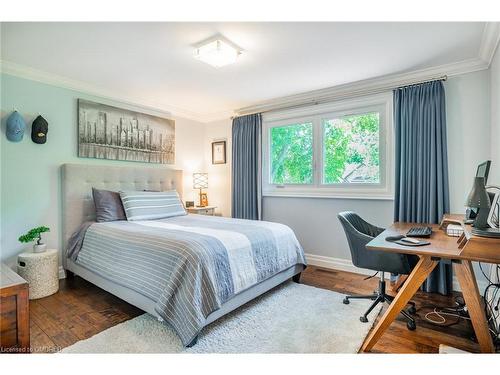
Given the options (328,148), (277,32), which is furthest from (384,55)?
(328,148)

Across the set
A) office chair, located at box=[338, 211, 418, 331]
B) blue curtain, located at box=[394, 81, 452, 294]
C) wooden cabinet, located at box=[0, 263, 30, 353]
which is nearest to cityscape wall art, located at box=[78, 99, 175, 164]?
wooden cabinet, located at box=[0, 263, 30, 353]

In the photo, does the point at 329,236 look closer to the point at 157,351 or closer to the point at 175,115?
the point at 157,351

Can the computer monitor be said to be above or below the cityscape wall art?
below

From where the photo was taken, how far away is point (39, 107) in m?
2.94

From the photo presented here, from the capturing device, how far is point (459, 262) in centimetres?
167

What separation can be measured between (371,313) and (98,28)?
3.14 metres

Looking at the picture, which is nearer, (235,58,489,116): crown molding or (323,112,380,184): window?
(235,58,489,116): crown molding

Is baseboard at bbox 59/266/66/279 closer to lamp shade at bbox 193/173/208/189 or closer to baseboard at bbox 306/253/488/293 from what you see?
lamp shade at bbox 193/173/208/189

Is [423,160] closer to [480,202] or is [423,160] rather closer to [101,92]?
[480,202]

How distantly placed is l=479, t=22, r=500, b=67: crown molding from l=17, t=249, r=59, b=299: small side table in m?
4.28

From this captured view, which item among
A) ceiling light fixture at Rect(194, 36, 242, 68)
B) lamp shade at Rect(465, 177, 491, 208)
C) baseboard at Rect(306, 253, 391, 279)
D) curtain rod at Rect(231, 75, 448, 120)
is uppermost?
ceiling light fixture at Rect(194, 36, 242, 68)

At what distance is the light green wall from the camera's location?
107 inches

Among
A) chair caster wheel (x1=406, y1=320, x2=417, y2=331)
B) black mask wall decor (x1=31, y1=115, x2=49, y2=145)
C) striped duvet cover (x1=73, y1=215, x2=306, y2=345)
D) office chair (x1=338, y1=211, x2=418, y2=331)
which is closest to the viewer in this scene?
striped duvet cover (x1=73, y1=215, x2=306, y2=345)

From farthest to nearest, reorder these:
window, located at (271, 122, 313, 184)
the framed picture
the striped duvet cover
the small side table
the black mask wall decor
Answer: the framed picture
window, located at (271, 122, 313, 184)
the black mask wall decor
the small side table
the striped duvet cover
